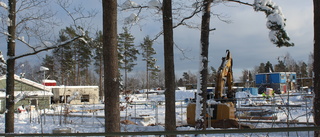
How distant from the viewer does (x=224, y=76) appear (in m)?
16.7

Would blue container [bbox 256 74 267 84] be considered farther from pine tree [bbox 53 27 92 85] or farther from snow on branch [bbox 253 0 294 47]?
snow on branch [bbox 253 0 294 47]

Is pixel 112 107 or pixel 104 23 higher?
pixel 104 23

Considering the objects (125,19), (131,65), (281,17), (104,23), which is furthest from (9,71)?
(131,65)

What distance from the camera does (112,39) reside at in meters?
6.26

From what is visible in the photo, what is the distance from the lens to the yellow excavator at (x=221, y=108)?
13.8 metres

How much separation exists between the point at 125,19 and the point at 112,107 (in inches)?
157

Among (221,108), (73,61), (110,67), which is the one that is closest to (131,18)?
(110,67)

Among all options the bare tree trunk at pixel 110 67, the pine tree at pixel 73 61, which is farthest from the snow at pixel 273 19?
the pine tree at pixel 73 61

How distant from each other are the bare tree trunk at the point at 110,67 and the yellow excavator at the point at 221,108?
23.5 ft

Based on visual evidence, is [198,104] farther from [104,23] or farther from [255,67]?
[255,67]

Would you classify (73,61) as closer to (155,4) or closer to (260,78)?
(260,78)

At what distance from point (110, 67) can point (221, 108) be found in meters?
9.43

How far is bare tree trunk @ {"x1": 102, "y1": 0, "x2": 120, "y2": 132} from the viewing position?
6137 millimetres
